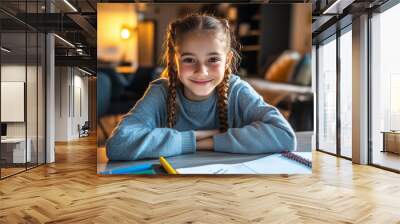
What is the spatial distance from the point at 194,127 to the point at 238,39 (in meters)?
1.37

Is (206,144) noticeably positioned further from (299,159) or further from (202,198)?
(299,159)

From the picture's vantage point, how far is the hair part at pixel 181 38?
18.2 ft

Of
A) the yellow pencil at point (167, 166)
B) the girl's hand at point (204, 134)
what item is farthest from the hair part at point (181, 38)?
the yellow pencil at point (167, 166)

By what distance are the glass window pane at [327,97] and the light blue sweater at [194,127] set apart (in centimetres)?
400

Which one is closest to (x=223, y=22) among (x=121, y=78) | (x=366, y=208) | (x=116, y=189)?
(x=121, y=78)

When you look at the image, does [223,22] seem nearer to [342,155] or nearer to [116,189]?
[116,189]

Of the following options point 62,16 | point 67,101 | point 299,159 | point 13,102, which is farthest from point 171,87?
point 67,101

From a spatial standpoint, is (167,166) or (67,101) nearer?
(167,166)

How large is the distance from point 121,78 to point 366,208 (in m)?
3.50

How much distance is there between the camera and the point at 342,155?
28.1ft

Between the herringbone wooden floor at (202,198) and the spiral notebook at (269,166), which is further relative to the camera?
the spiral notebook at (269,166)

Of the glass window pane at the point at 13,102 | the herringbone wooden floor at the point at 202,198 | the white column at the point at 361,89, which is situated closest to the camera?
the herringbone wooden floor at the point at 202,198

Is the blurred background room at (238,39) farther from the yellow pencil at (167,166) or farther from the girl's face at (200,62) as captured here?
the yellow pencil at (167,166)

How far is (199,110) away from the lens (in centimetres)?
556
